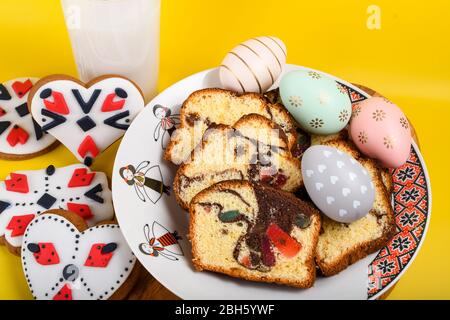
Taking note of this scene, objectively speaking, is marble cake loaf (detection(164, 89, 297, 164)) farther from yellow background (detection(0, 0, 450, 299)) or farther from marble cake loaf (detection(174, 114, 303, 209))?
yellow background (detection(0, 0, 450, 299))

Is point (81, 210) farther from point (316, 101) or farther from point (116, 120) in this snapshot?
point (316, 101)

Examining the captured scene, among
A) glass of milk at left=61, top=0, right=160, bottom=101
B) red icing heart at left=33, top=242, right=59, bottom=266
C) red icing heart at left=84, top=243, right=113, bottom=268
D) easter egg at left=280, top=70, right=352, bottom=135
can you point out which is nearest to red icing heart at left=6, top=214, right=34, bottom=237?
red icing heart at left=33, top=242, right=59, bottom=266

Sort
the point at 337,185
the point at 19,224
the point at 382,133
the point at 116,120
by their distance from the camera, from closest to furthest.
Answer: the point at 337,185 → the point at 382,133 → the point at 19,224 → the point at 116,120

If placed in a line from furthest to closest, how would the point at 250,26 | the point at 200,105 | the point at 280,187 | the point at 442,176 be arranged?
the point at 250,26, the point at 442,176, the point at 200,105, the point at 280,187

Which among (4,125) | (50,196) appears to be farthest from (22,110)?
(50,196)
